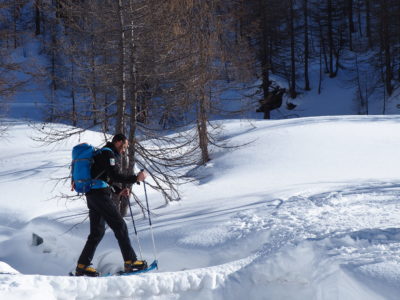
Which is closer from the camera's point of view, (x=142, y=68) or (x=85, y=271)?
(x=85, y=271)

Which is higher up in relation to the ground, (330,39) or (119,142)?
(330,39)

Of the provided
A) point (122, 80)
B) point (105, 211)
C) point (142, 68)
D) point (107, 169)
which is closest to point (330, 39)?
point (142, 68)

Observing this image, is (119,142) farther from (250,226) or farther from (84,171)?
(250,226)

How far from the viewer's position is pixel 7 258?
9.48 m

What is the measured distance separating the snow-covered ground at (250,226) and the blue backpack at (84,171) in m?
1.48

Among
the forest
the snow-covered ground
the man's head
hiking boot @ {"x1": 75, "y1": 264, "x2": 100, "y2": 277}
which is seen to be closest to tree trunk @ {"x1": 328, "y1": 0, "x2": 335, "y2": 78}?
the snow-covered ground

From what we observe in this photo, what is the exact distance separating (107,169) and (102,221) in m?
0.83

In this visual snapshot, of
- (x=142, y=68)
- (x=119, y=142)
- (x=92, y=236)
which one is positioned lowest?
(x=92, y=236)

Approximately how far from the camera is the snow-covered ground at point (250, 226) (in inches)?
197

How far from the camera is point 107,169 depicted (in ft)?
20.2

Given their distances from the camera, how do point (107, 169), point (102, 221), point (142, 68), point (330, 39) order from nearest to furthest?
point (107, 169) → point (102, 221) → point (142, 68) → point (330, 39)

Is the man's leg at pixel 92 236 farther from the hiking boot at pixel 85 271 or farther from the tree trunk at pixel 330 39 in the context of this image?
the tree trunk at pixel 330 39

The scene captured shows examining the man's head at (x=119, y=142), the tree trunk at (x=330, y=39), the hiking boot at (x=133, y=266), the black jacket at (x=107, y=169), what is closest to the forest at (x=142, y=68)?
the man's head at (x=119, y=142)

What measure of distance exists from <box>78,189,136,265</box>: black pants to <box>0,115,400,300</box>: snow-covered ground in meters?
1.04
